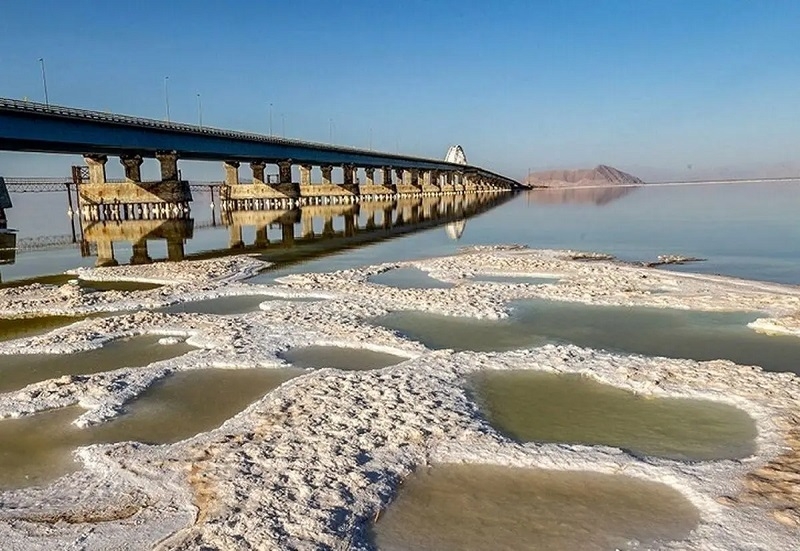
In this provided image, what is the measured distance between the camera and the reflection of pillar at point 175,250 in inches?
1229

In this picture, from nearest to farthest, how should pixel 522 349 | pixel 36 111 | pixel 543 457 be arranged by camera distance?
1. pixel 543 457
2. pixel 522 349
3. pixel 36 111

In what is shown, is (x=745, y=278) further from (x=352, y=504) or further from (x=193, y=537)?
(x=193, y=537)

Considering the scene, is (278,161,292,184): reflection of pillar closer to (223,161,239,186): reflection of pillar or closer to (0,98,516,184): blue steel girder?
(0,98,516,184): blue steel girder

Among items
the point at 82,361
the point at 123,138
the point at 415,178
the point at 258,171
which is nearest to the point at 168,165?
the point at 123,138

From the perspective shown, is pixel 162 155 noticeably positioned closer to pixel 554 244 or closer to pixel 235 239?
pixel 235 239

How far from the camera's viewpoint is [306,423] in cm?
786

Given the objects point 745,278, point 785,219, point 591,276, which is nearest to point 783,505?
point 591,276

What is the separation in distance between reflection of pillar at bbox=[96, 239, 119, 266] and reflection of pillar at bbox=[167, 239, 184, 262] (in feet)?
9.58

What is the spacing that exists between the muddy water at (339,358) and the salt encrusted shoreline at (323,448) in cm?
36

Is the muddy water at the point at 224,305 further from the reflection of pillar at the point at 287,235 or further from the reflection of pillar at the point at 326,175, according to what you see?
the reflection of pillar at the point at 326,175

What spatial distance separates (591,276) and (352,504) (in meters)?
16.3

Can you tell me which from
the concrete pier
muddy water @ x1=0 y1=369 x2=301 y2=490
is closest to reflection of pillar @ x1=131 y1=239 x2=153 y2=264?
muddy water @ x1=0 y1=369 x2=301 y2=490

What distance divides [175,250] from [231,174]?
62.3 metres

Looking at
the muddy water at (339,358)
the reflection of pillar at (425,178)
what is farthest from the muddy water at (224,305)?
the reflection of pillar at (425,178)
